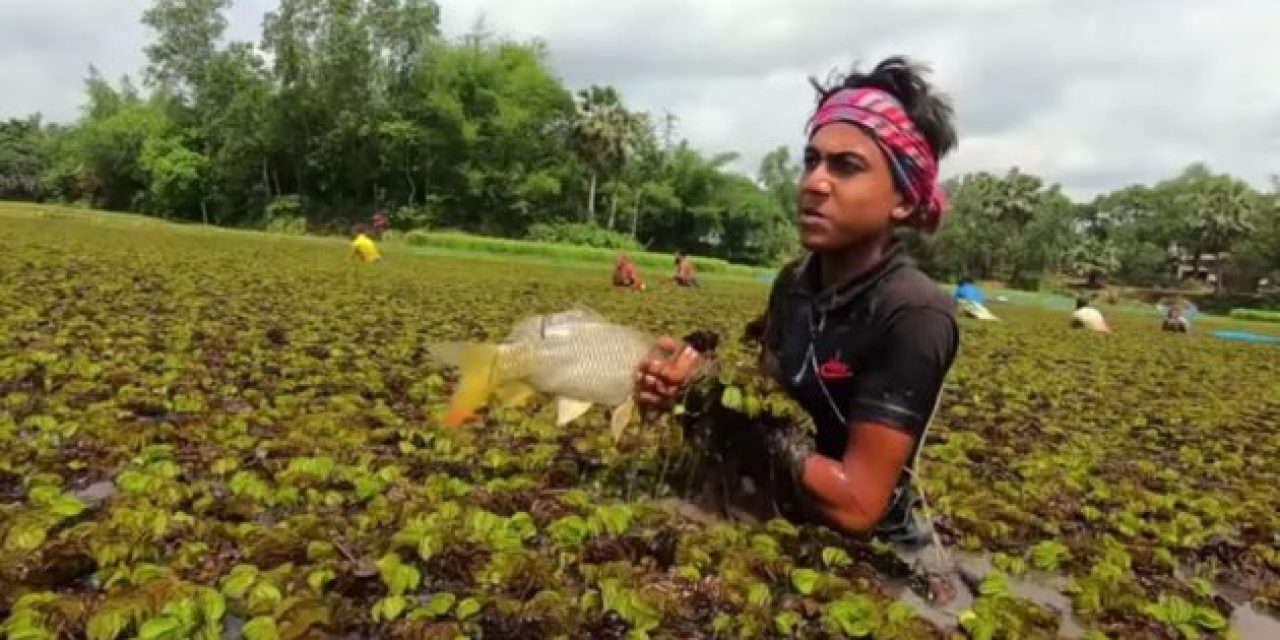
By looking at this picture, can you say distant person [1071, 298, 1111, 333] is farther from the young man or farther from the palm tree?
the palm tree

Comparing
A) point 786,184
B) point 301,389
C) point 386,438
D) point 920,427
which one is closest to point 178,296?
point 301,389

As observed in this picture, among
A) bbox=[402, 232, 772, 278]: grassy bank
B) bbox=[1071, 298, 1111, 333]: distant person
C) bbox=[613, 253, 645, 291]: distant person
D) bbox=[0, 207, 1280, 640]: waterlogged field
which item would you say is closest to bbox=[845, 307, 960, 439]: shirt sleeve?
bbox=[0, 207, 1280, 640]: waterlogged field

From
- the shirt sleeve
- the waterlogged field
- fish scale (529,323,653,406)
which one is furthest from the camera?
fish scale (529,323,653,406)

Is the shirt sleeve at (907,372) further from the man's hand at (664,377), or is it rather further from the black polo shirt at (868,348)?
the man's hand at (664,377)

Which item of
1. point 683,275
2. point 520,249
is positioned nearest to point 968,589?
point 683,275

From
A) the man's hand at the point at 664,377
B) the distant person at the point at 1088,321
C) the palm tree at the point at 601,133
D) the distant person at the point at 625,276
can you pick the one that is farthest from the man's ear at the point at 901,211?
the palm tree at the point at 601,133

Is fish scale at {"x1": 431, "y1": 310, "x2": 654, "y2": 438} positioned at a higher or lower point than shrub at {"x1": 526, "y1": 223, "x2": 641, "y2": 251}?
higher

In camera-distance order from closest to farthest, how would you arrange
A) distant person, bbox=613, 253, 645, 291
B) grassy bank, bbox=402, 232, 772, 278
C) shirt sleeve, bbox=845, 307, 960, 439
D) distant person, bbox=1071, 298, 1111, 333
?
shirt sleeve, bbox=845, 307, 960, 439, distant person, bbox=1071, 298, 1111, 333, distant person, bbox=613, 253, 645, 291, grassy bank, bbox=402, 232, 772, 278

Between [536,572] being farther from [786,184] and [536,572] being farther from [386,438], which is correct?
[786,184]

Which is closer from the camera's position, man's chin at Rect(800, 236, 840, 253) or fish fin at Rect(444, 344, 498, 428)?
man's chin at Rect(800, 236, 840, 253)

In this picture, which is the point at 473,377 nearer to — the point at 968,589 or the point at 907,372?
the point at 907,372

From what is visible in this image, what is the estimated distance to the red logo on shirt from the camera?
316 cm

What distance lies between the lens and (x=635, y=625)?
277cm

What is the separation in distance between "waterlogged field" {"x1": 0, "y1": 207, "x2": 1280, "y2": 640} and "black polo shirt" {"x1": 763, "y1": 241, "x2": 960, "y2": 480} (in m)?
0.57
